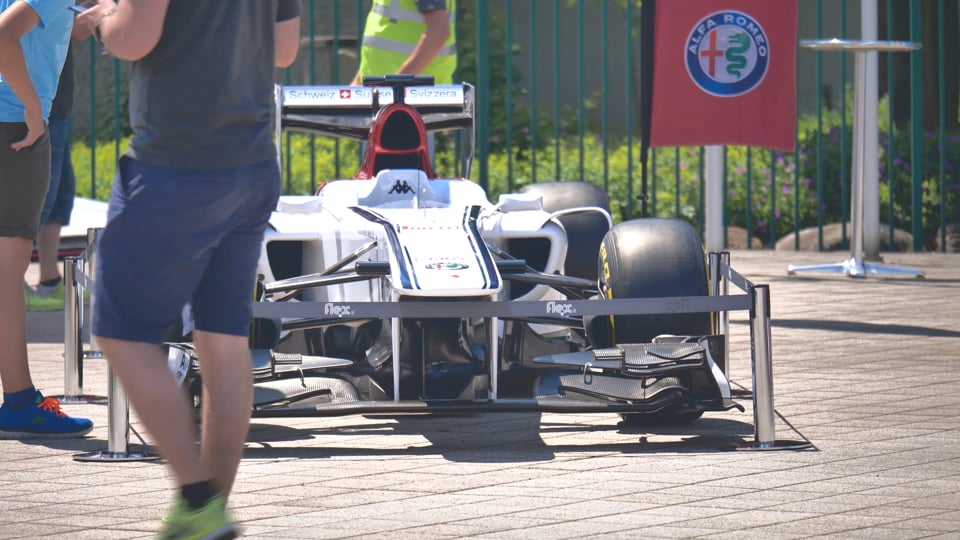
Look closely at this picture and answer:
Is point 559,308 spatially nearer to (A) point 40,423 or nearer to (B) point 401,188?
(B) point 401,188

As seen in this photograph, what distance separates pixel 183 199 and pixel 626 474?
2.02 metres

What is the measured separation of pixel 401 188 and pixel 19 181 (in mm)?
1750

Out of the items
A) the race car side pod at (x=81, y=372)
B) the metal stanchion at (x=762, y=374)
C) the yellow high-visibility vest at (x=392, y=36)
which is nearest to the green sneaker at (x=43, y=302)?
the yellow high-visibility vest at (x=392, y=36)

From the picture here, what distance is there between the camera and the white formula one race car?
5781 millimetres

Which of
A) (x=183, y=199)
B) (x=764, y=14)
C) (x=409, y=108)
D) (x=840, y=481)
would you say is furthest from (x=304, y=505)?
(x=764, y=14)

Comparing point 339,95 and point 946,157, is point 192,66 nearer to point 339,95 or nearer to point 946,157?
point 339,95

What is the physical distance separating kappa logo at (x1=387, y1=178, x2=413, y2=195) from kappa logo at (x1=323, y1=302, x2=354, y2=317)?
59.4 inches

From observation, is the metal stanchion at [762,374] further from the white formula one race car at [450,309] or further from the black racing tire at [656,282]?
the black racing tire at [656,282]

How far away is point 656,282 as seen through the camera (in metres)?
6.37

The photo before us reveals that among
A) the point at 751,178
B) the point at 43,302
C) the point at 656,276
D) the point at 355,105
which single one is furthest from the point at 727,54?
the point at 43,302

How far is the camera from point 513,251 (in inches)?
273

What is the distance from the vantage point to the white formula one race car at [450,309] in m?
5.78

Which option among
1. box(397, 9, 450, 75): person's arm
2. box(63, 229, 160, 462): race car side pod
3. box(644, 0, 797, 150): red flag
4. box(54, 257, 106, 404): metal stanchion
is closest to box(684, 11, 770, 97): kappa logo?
box(644, 0, 797, 150): red flag

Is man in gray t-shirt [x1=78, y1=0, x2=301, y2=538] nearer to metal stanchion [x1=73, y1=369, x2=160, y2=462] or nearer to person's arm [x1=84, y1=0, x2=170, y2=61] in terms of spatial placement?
person's arm [x1=84, y1=0, x2=170, y2=61]
